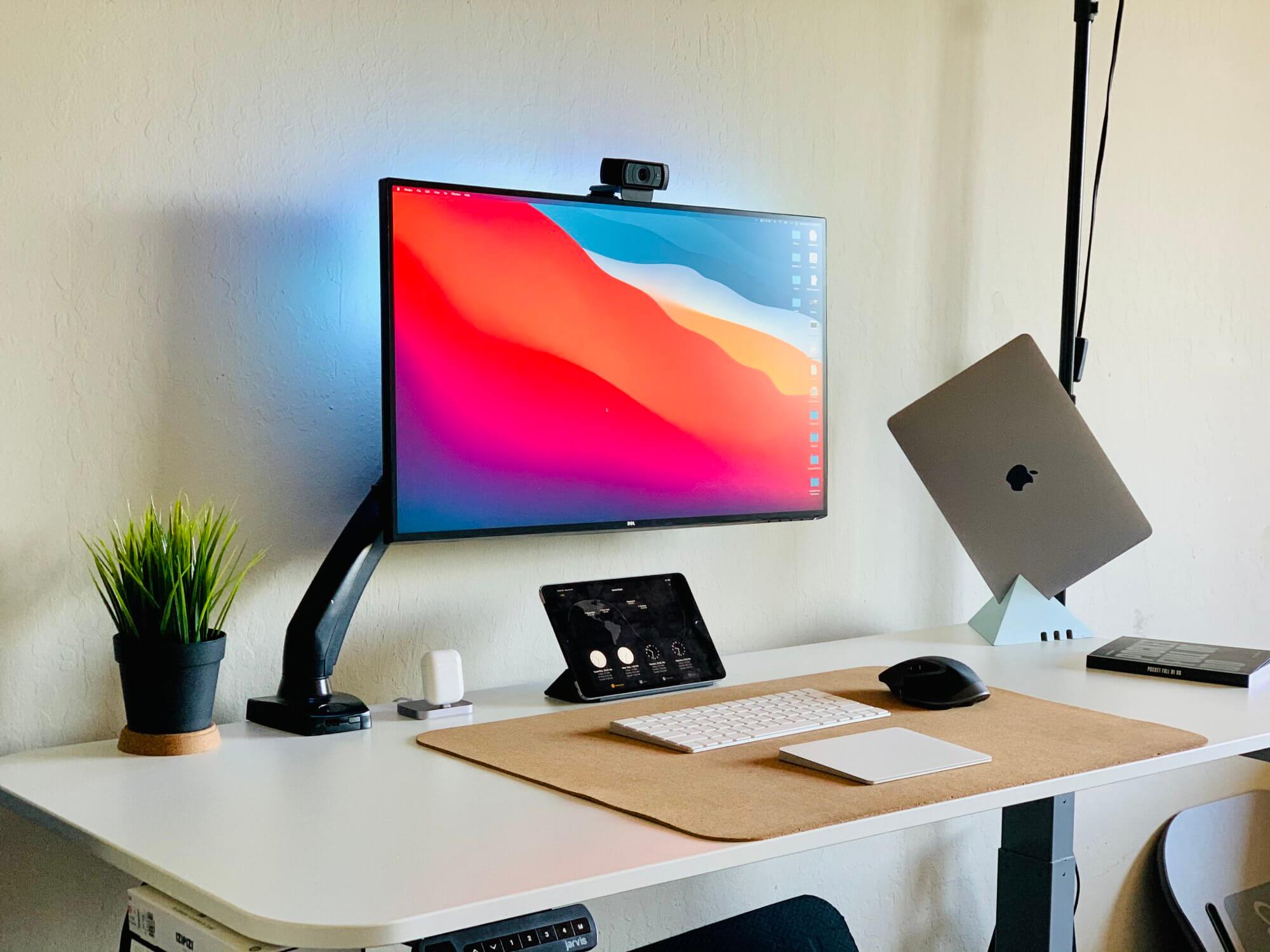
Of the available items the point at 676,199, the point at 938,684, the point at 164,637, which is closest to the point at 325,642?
the point at 164,637

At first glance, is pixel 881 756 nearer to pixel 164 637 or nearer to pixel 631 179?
pixel 164 637

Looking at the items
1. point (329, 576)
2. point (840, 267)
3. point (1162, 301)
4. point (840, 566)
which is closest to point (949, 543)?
point (840, 566)

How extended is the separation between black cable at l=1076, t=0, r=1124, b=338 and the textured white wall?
0.04 metres

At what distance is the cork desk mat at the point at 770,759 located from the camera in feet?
3.34

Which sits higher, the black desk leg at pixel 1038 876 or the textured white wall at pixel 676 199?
the textured white wall at pixel 676 199

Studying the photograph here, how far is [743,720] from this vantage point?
4.28 ft

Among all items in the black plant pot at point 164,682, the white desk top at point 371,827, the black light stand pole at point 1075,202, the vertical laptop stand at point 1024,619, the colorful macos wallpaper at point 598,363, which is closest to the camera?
the white desk top at point 371,827

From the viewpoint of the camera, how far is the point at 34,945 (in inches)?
51.2

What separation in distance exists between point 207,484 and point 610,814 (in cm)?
65

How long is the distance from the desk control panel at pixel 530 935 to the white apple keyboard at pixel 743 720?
0.98 feet

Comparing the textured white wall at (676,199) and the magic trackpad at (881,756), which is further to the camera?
the textured white wall at (676,199)

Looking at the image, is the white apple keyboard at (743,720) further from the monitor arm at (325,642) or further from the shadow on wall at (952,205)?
the shadow on wall at (952,205)

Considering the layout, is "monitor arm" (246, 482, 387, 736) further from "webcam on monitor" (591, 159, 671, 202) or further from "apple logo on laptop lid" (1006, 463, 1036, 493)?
"apple logo on laptop lid" (1006, 463, 1036, 493)

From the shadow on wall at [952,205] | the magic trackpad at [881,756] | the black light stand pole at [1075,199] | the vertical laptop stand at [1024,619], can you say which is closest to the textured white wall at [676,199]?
the shadow on wall at [952,205]
